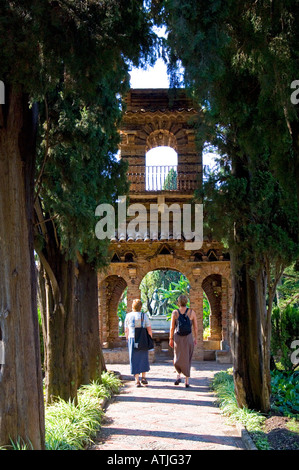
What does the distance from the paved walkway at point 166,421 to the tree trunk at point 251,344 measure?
0.63 meters

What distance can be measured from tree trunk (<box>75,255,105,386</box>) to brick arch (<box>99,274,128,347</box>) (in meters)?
6.48

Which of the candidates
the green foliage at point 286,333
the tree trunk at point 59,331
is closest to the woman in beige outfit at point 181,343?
the green foliage at point 286,333

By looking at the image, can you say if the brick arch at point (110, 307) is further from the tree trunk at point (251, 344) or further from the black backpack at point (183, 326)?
the tree trunk at point (251, 344)

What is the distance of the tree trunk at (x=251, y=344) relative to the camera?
7711mm

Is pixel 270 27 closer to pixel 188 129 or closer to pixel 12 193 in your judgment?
pixel 12 193

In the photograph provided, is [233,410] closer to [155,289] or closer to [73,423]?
[73,423]

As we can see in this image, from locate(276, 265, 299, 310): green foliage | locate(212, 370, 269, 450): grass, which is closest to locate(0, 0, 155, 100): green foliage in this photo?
locate(212, 370, 269, 450): grass

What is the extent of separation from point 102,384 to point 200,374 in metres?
3.92

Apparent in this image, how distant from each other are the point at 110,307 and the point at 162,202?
231 inches

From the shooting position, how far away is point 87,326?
10.6 metres

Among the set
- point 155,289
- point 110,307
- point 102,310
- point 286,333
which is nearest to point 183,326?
point 286,333

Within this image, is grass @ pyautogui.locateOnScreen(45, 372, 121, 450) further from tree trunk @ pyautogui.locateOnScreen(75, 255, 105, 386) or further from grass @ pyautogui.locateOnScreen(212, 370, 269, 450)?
grass @ pyautogui.locateOnScreen(212, 370, 269, 450)

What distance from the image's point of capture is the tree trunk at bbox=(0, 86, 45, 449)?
4672 mm

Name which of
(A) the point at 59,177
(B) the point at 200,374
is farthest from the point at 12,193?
(B) the point at 200,374
